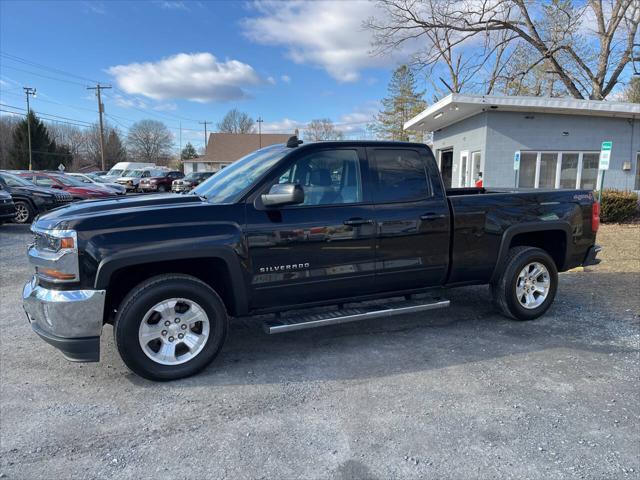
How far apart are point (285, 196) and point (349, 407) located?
174 centimetres

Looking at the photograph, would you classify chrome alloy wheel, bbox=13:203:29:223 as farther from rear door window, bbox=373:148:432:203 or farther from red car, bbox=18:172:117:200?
rear door window, bbox=373:148:432:203

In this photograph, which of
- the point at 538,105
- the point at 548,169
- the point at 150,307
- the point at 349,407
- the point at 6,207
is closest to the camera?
the point at 349,407

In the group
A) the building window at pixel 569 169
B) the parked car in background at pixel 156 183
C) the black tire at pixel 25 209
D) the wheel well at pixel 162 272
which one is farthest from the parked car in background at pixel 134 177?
the wheel well at pixel 162 272

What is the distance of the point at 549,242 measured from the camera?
5.53 m

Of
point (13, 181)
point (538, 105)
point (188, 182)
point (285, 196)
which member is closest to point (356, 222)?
point (285, 196)

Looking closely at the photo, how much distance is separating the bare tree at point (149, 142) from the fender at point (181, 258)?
94.1 meters

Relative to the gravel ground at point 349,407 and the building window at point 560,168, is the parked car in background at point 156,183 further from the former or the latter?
the gravel ground at point 349,407

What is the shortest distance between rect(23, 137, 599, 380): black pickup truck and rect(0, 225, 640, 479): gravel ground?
0.39 meters

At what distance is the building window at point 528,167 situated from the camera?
16047 mm

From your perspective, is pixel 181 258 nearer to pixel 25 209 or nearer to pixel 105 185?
pixel 25 209

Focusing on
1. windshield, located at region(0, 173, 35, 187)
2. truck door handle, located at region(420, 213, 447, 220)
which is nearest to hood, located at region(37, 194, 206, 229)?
truck door handle, located at region(420, 213, 447, 220)

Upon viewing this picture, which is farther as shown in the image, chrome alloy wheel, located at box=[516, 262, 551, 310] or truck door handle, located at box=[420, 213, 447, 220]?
chrome alloy wheel, located at box=[516, 262, 551, 310]

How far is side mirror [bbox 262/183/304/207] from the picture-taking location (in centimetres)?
371

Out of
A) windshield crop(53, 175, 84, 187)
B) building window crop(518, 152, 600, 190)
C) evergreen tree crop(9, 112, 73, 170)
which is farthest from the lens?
evergreen tree crop(9, 112, 73, 170)
